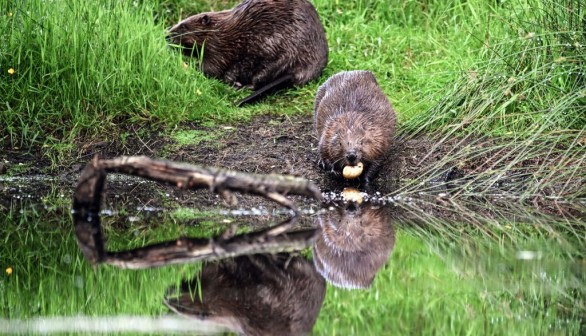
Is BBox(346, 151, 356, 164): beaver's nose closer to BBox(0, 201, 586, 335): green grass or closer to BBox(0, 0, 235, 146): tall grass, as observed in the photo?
BBox(0, 201, 586, 335): green grass

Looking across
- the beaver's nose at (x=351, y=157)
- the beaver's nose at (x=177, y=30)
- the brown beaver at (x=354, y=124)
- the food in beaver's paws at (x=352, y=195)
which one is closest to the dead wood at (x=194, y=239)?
the food in beaver's paws at (x=352, y=195)

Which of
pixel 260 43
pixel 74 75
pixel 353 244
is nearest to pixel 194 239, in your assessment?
pixel 353 244

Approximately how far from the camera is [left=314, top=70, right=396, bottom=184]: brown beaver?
6188mm

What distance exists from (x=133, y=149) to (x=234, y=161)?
661 millimetres

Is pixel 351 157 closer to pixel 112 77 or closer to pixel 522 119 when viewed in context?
pixel 522 119

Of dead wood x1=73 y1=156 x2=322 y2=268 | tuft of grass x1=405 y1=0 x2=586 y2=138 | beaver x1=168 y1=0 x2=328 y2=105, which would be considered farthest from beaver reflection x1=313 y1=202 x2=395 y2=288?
beaver x1=168 y1=0 x2=328 y2=105

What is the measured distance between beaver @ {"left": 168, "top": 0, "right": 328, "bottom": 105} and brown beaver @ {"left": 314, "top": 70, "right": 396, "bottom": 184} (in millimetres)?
708

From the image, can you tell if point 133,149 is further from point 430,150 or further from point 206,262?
point 206,262

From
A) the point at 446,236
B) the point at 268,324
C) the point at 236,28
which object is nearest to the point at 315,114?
the point at 236,28

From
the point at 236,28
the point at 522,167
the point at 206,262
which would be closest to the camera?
the point at 206,262

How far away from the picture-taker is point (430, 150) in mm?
6266

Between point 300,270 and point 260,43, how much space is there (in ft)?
11.6

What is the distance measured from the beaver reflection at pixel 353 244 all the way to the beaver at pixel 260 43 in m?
2.00

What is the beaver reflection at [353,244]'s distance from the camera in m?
4.10
